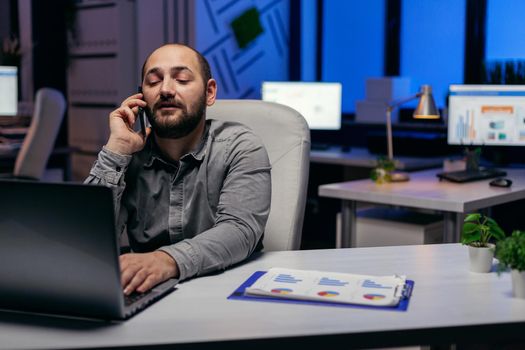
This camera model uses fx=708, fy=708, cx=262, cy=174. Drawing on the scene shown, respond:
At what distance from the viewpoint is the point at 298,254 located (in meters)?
1.70

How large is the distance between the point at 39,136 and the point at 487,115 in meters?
2.74

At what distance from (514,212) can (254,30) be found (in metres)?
2.31

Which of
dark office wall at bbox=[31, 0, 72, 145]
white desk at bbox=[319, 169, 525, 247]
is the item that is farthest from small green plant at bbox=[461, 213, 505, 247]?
dark office wall at bbox=[31, 0, 72, 145]

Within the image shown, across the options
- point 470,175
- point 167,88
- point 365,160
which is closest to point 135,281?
point 167,88

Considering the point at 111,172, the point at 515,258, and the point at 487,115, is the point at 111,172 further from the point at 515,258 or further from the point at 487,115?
the point at 487,115

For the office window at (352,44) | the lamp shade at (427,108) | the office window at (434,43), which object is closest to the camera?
the lamp shade at (427,108)

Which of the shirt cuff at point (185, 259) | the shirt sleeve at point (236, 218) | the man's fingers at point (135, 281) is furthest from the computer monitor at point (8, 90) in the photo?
the man's fingers at point (135, 281)

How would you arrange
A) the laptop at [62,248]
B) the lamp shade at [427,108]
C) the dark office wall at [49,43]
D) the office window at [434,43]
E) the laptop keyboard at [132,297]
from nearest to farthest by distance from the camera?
the laptop at [62,248] < the laptop keyboard at [132,297] < the lamp shade at [427,108] < the office window at [434,43] < the dark office wall at [49,43]

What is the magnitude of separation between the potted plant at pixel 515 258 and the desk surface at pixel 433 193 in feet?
5.13

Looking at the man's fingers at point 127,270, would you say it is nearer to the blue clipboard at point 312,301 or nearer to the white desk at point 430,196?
the blue clipboard at point 312,301

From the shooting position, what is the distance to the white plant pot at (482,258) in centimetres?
150

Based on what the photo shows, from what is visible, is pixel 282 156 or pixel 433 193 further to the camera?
pixel 433 193

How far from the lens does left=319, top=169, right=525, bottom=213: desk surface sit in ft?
9.59

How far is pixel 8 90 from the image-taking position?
201 inches
